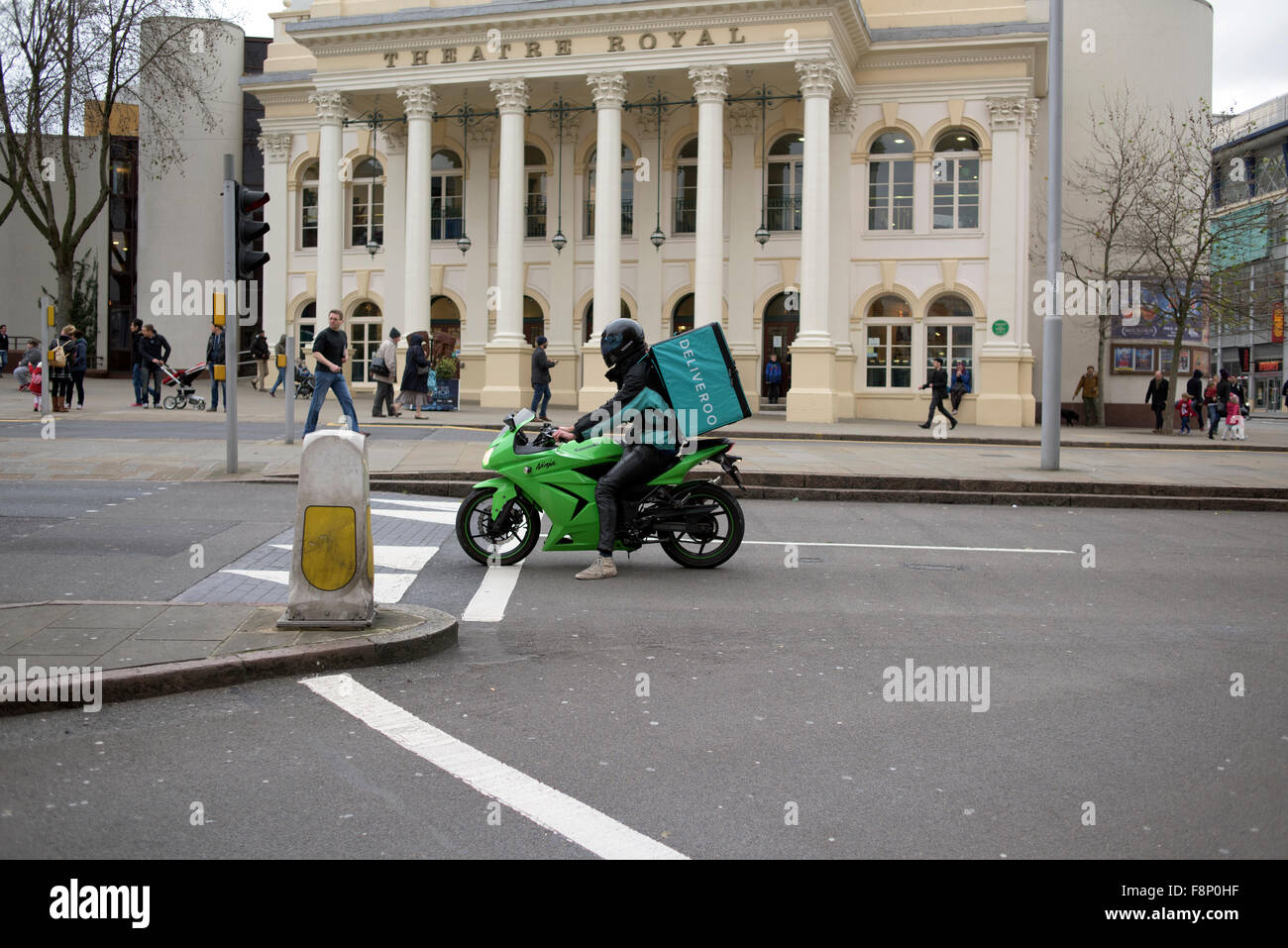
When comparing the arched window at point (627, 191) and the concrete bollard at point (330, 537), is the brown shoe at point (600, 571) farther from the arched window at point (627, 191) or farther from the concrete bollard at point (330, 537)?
the arched window at point (627, 191)

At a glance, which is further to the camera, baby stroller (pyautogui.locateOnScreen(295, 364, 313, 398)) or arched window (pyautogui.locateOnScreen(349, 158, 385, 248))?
arched window (pyautogui.locateOnScreen(349, 158, 385, 248))

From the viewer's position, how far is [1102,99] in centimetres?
3850

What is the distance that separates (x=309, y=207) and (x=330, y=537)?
37.2 meters

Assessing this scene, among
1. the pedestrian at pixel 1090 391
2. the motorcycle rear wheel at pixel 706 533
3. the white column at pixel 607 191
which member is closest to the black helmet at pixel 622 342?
the motorcycle rear wheel at pixel 706 533

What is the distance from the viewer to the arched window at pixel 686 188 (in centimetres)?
3634

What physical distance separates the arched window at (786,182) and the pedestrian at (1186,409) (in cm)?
1183

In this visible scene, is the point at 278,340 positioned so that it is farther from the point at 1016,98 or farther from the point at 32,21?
the point at 1016,98

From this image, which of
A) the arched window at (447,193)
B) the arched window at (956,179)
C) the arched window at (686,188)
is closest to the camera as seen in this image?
the arched window at (956,179)

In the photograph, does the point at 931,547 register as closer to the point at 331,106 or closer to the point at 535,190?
the point at 535,190

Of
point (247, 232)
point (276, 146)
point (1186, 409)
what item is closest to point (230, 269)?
point (247, 232)

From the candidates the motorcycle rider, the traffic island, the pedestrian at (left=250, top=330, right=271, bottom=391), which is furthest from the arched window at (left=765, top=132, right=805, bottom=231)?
the traffic island

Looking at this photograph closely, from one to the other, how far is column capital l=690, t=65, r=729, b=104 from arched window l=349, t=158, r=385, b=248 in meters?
12.4

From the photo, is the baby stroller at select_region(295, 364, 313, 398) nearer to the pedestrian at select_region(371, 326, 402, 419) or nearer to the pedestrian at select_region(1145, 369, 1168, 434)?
the pedestrian at select_region(371, 326, 402, 419)

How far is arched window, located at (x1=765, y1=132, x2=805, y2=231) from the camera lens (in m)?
35.7
